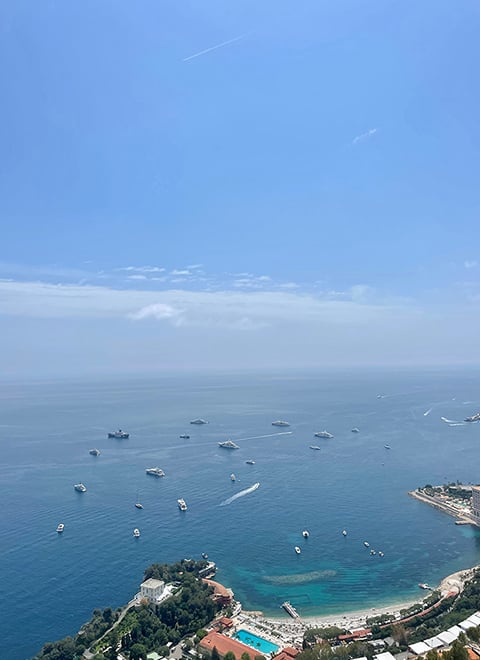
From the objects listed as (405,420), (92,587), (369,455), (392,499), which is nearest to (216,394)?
(405,420)

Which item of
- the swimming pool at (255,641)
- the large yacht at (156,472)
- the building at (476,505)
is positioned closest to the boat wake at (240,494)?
the large yacht at (156,472)

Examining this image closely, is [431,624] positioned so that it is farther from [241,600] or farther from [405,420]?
[405,420]

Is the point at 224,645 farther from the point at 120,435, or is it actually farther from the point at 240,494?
the point at 120,435

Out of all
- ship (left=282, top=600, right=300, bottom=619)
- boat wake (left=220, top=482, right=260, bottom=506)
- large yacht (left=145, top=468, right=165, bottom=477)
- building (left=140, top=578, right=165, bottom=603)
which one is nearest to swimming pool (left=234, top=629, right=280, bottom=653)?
ship (left=282, top=600, right=300, bottom=619)

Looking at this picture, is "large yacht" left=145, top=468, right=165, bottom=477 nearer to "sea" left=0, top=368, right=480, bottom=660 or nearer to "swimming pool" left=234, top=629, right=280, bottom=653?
"sea" left=0, top=368, right=480, bottom=660

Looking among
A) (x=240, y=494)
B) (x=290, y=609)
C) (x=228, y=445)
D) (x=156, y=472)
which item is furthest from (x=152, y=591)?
(x=228, y=445)

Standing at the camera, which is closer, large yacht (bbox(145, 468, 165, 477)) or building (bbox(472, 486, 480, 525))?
building (bbox(472, 486, 480, 525))

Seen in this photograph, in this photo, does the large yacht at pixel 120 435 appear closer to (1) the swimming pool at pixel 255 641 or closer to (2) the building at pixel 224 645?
(1) the swimming pool at pixel 255 641
